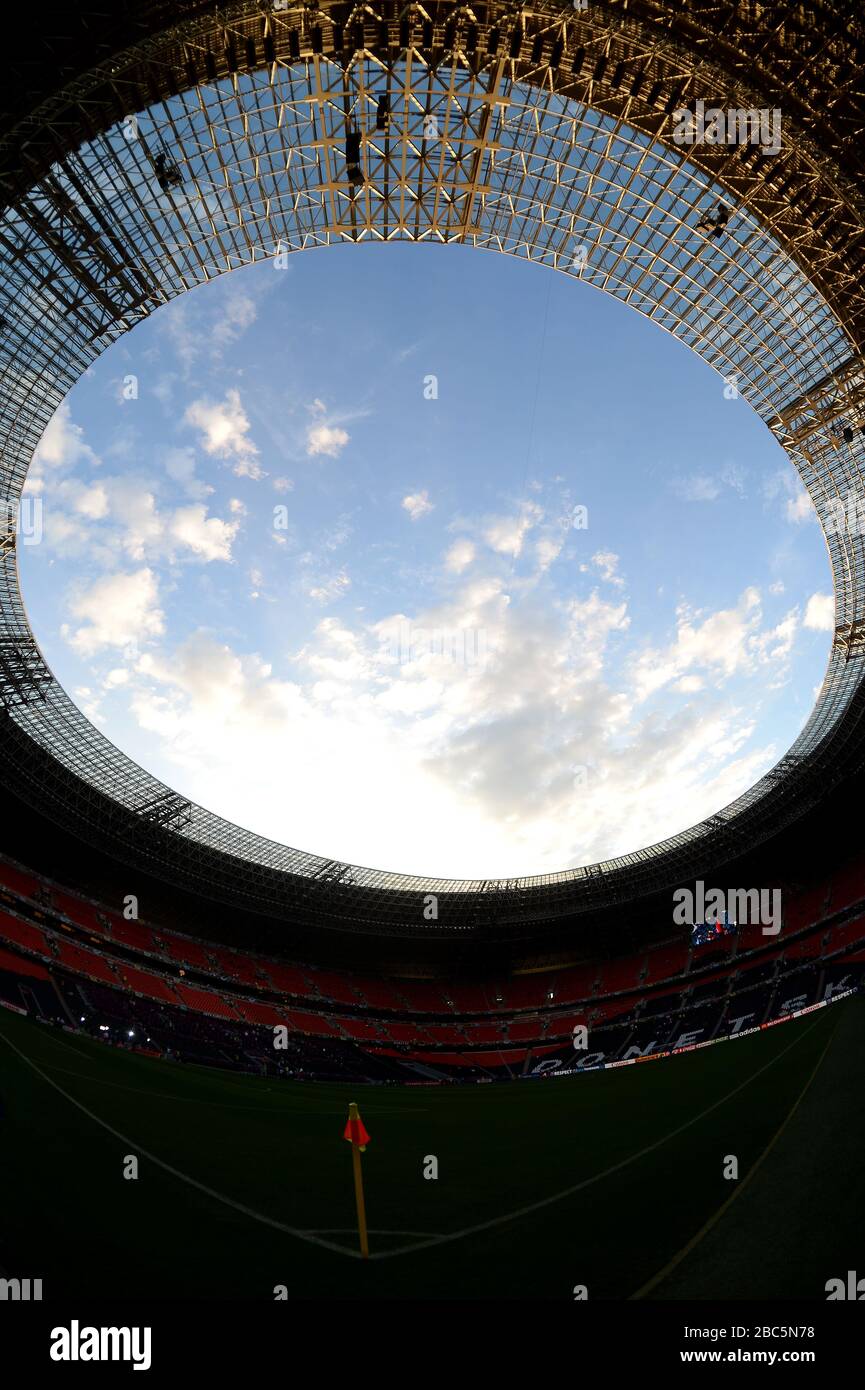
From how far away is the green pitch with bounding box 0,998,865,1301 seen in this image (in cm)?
844

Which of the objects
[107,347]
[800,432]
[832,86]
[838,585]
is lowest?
[838,585]

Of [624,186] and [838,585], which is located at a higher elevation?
[624,186]

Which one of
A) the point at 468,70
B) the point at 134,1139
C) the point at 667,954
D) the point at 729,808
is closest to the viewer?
the point at 134,1139

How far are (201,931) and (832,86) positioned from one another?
62.5 meters

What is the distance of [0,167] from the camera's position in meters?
20.6

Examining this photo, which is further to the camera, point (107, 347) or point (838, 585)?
point (838, 585)

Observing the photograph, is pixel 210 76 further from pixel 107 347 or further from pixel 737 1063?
pixel 737 1063

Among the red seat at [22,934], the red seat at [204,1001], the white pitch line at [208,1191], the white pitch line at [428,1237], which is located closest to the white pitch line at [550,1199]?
the white pitch line at [428,1237]

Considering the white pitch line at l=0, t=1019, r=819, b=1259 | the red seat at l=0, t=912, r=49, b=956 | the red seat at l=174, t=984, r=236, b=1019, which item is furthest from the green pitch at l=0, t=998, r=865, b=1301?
the red seat at l=174, t=984, r=236, b=1019

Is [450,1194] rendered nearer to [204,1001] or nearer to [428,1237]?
[428,1237]

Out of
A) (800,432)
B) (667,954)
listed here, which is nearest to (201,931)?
(667,954)

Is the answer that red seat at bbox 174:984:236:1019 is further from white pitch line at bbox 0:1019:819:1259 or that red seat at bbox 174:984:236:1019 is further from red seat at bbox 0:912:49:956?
white pitch line at bbox 0:1019:819:1259

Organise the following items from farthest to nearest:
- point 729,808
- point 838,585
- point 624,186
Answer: point 729,808, point 838,585, point 624,186

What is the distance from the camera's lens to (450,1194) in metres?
12.0
